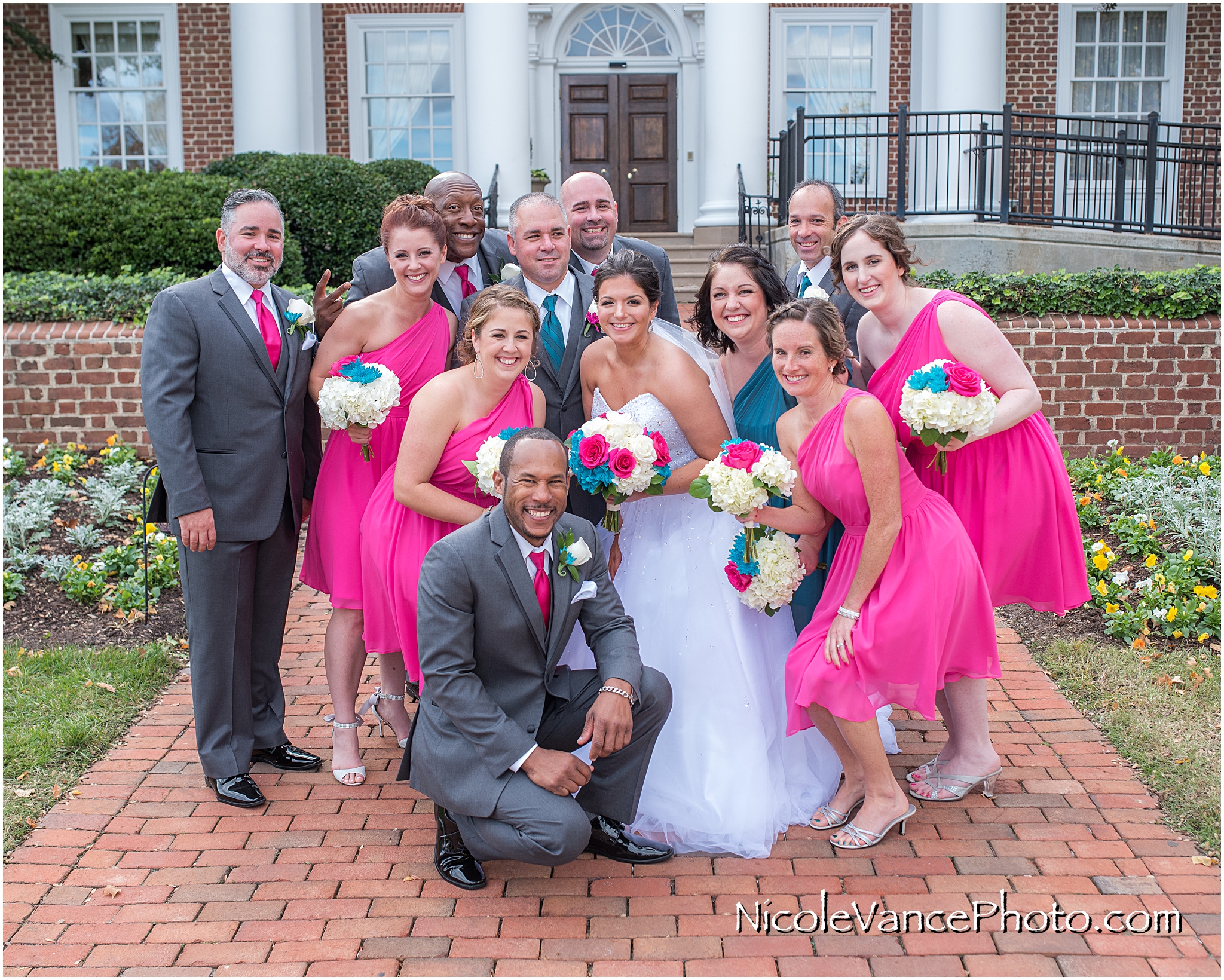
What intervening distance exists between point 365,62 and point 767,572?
45.6 ft

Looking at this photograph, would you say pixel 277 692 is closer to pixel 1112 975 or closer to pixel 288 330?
pixel 288 330

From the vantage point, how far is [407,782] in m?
4.23

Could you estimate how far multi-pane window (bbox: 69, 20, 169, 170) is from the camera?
50.5ft

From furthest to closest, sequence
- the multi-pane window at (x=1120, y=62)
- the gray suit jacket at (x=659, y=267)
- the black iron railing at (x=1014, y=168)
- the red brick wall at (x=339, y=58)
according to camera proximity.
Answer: the red brick wall at (x=339, y=58)
the multi-pane window at (x=1120, y=62)
the black iron railing at (x=1014, y=168)
the gray suit jacket at (x=659, y=267)

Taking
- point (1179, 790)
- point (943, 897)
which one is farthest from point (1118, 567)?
point (943, 897)

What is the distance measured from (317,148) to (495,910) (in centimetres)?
1411

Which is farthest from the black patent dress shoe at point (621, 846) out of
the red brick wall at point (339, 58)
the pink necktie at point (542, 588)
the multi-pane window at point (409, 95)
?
the red brick wall at point (339, 58)

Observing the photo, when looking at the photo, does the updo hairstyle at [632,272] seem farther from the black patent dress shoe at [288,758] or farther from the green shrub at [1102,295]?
the green shrub at [1102,295]

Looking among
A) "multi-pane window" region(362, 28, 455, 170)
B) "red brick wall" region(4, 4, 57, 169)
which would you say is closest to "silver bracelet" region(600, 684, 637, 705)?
"multi-pane window" region(362, 28, 455, 170)

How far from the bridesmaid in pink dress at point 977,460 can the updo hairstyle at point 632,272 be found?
0.71m

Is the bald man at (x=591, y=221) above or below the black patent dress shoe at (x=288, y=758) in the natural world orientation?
above

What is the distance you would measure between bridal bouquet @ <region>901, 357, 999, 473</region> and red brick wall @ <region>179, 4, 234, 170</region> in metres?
14.1

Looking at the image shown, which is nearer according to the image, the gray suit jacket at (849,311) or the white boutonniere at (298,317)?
the white boutonniere at (298,317)

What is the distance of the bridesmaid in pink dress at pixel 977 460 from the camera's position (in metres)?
3.88
